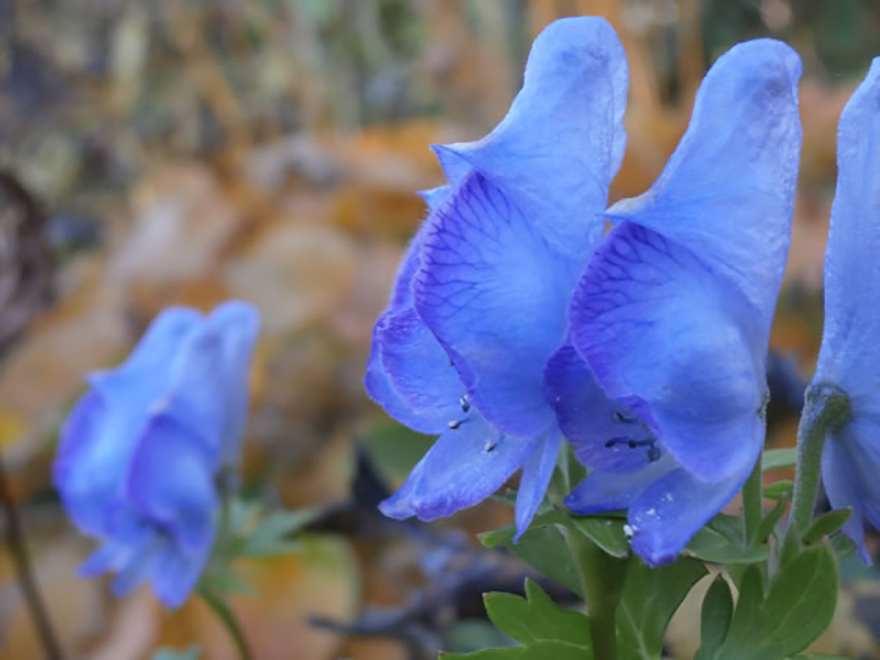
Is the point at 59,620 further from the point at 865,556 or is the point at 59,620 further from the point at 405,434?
the point at 865,556

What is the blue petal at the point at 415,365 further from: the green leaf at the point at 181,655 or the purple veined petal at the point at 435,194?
the green leaf at the point at 181,655

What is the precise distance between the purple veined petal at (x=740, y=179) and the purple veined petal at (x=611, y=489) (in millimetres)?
43

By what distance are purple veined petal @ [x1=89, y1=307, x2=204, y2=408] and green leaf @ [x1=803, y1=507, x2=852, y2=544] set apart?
16.3 inches

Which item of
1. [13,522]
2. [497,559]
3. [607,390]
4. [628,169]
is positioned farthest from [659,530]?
[628,169]

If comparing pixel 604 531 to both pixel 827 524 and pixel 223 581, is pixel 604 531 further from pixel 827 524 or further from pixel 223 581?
pixel 223 581

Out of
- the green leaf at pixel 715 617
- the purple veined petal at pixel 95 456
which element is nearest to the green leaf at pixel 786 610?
the green leaf at pixel 715 617

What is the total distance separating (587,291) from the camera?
254 mm

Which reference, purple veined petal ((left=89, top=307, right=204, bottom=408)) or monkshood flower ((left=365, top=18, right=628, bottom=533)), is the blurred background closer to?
purple veined petal ((left=89, top=307, right=204, bottom=408))

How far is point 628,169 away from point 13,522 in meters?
1.15

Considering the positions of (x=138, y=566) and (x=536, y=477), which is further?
(x=138, y=566)

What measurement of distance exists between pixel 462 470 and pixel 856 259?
12cm

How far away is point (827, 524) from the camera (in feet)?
0.91

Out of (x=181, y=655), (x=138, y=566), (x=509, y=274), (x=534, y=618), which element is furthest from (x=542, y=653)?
(x=138, y=566)

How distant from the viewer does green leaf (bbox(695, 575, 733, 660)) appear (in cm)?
30
